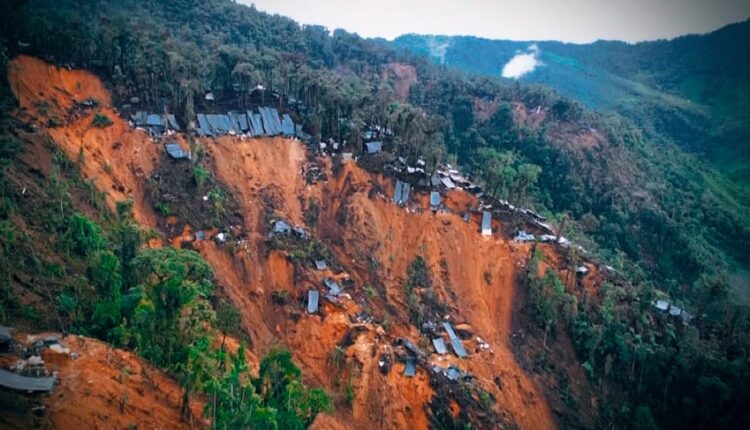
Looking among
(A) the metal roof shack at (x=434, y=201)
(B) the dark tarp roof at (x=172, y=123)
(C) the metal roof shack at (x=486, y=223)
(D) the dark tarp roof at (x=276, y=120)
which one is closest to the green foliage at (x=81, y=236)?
(B) the dark tarp roof at (x=172, y=123)

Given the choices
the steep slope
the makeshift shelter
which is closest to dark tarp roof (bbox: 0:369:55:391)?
the steep slope

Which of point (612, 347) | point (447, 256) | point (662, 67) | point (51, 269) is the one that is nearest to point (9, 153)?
point (51, 269)

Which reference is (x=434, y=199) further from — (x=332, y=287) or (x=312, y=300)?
(x=312, y=300)

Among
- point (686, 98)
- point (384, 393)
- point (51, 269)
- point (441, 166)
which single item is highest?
point (686, 98)

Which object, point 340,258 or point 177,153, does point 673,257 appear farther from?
point 177,153

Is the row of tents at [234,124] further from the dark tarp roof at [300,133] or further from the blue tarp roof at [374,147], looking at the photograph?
the blue tarp roof at [374,147]

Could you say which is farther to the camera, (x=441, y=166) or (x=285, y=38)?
(x=285, y=38)

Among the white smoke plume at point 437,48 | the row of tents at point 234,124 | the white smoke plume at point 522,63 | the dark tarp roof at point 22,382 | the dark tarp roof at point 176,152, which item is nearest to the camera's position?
the dark tarp roof at point 22,382
